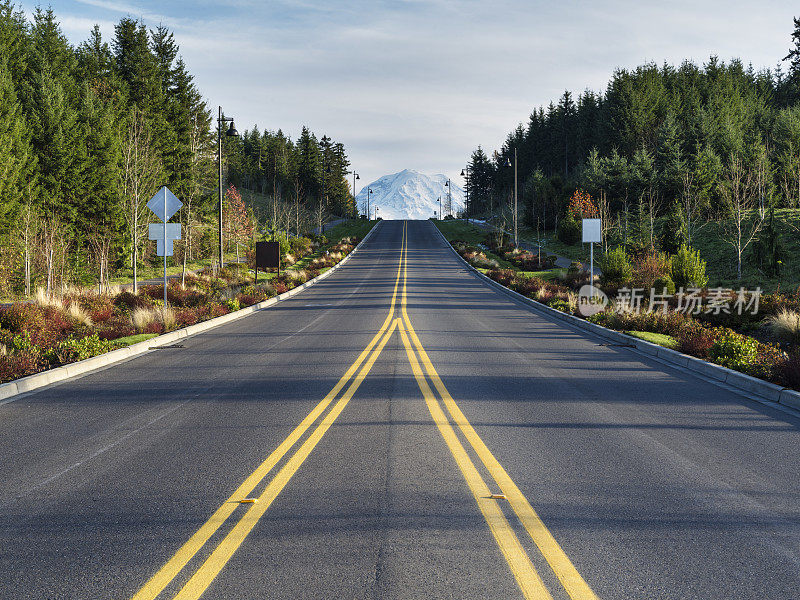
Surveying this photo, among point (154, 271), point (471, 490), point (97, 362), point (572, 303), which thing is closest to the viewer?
point (471, 490)

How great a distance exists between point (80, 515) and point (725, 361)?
393 inches

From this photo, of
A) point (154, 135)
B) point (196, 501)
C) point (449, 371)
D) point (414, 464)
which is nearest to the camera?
point (196, 501)

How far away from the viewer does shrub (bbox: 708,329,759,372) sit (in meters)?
9.17

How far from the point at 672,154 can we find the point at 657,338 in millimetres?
44961

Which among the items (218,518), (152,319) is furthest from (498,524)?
(152,319)

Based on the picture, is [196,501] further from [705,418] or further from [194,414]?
[705,418]

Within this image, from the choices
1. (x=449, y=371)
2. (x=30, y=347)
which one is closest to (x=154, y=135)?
(x=30, y=347)

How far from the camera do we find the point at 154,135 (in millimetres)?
44469

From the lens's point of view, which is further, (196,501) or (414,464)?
(414,464)

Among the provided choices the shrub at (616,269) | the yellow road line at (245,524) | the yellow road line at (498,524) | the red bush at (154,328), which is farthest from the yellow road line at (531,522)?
the shrub at (616,269)

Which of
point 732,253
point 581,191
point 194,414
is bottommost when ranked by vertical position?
point 194,414

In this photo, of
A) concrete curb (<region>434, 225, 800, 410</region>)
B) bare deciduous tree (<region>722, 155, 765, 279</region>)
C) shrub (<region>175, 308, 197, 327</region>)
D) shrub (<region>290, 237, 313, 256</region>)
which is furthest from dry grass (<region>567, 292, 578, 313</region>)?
shrub (<region>290, 237, 313, 256</region>)

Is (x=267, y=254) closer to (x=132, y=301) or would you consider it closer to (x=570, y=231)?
(x=132, y=301)

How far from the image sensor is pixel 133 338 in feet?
41.9
